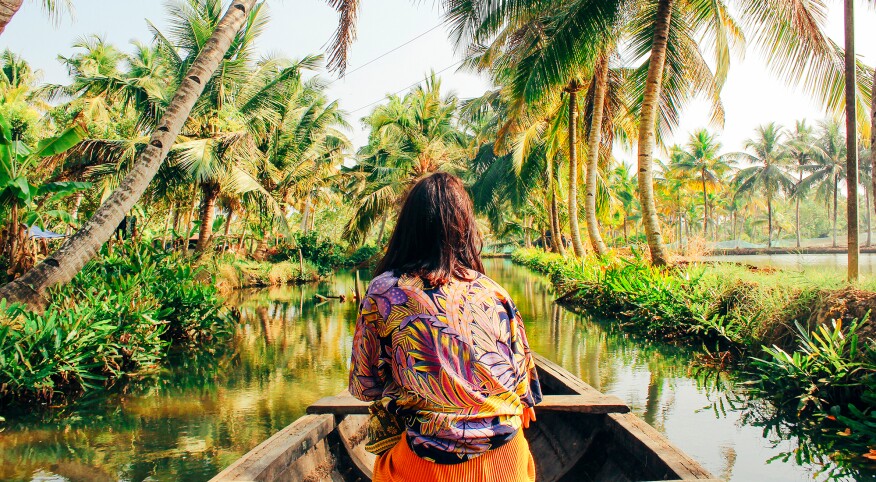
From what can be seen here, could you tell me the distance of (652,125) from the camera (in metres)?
9.95

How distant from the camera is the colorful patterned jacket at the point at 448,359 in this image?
1644mm

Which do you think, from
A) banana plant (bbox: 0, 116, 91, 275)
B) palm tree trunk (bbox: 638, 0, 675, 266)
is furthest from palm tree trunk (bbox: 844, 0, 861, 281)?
banana plant (bbox: 0, 116, 91, 275)

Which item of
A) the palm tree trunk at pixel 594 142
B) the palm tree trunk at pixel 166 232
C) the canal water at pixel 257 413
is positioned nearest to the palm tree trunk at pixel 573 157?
the palm tree trunk at pixel 594 142

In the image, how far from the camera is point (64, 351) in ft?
18.9

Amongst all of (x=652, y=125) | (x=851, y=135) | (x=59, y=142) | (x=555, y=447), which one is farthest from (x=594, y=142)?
(x=555, y=447)

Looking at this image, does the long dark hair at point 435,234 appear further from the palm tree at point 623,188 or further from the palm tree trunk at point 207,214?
the palm tree at point 623,188

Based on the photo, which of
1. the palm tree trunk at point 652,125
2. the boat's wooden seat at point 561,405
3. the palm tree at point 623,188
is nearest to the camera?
the boat's wooden seat at point 561,405

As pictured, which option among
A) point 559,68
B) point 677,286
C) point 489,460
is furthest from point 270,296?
point 489,460

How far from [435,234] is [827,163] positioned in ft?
144

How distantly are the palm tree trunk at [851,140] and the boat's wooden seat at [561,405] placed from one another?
198 inches

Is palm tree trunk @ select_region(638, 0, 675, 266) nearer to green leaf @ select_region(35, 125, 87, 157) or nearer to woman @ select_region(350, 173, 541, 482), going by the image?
green leaf @ select_region(35, 125, 87, 157)

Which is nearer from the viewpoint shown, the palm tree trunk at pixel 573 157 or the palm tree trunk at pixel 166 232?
the palm tree trunk at pixel 166 232

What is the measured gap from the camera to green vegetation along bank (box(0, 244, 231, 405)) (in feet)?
18.0

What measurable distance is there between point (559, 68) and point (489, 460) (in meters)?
9.67
